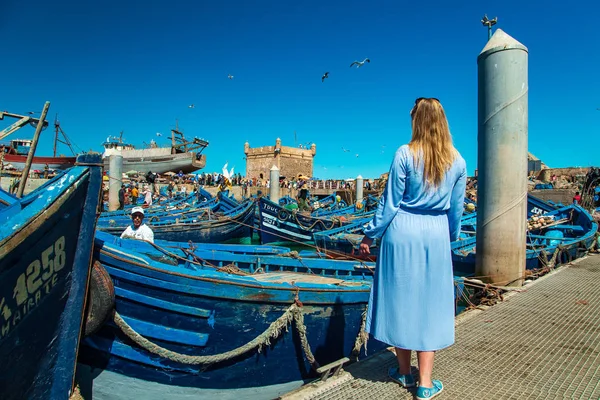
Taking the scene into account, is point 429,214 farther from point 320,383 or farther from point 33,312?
point 33,312

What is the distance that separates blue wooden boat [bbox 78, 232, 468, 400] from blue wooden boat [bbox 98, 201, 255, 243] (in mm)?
7715

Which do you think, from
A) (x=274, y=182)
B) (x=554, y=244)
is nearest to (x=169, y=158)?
(x=274, y=182)

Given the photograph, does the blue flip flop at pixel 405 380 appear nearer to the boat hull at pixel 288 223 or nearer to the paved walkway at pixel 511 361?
the paved walkway at pixel 511 361

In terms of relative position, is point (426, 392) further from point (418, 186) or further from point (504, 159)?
point (504, 159)

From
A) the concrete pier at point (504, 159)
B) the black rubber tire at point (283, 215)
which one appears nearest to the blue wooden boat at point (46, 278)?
the concrete pier at point (504, 159)

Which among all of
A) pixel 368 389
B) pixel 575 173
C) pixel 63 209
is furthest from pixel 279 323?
pixel 575 173

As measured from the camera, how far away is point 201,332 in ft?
11.1

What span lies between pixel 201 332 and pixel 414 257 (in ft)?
6.67

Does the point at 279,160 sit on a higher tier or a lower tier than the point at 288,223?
higher

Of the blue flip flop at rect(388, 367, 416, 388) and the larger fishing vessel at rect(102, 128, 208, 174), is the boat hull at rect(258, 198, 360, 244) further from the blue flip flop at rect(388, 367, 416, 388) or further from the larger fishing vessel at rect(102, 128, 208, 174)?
the larger fishing vessel at rect(102, 128, 208, 174)

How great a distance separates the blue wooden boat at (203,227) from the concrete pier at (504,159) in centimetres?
780

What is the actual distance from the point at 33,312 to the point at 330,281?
3419mm

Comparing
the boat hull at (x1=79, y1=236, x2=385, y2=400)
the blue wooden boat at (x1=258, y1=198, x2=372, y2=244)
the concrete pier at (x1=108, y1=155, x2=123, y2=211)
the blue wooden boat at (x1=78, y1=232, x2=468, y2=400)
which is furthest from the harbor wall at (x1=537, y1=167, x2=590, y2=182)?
the boat hull at (x1=79, y1=236, x2=385, y2=400)

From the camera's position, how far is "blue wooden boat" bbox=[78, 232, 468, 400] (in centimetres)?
330
